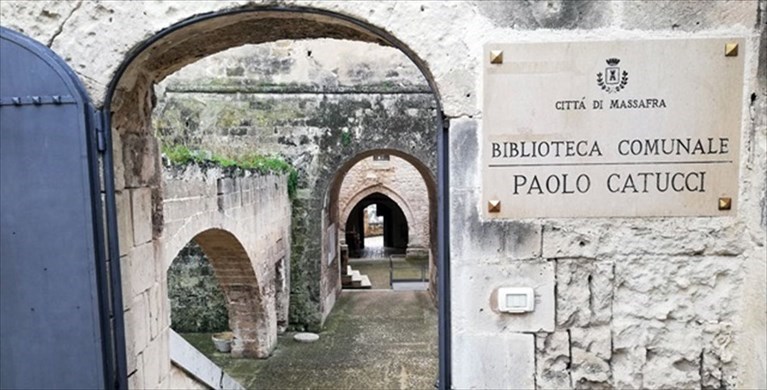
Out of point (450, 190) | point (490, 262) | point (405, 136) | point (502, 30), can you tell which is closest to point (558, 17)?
point (502, 30)

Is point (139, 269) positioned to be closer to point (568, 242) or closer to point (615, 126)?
point (568, 242)

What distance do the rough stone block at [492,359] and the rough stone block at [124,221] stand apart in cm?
149

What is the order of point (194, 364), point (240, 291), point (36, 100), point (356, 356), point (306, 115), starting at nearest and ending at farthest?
point (36, 100) → point (194, 364) → point (240, 291) → point (356, 356) → point (306, 115)

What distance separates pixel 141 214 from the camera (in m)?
2.49

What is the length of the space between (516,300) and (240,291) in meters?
6.33

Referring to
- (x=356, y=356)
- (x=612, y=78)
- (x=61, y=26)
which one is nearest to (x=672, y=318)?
(x=612, y=78)

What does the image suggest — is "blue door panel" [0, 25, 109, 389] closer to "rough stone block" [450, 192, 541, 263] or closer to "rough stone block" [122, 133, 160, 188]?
"rough stone block" [122, 133, 160, 188]

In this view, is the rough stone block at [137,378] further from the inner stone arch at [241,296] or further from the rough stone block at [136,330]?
the inner stone arch at [241,296]

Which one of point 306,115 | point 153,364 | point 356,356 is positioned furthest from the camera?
point 306,115

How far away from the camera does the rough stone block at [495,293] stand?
2010 millimetres

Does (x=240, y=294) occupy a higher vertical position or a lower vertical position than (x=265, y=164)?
lower

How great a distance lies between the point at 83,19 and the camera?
1.96 metres

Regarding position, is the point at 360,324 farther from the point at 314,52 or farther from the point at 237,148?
the point at 314,52

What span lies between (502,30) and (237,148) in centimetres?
832
